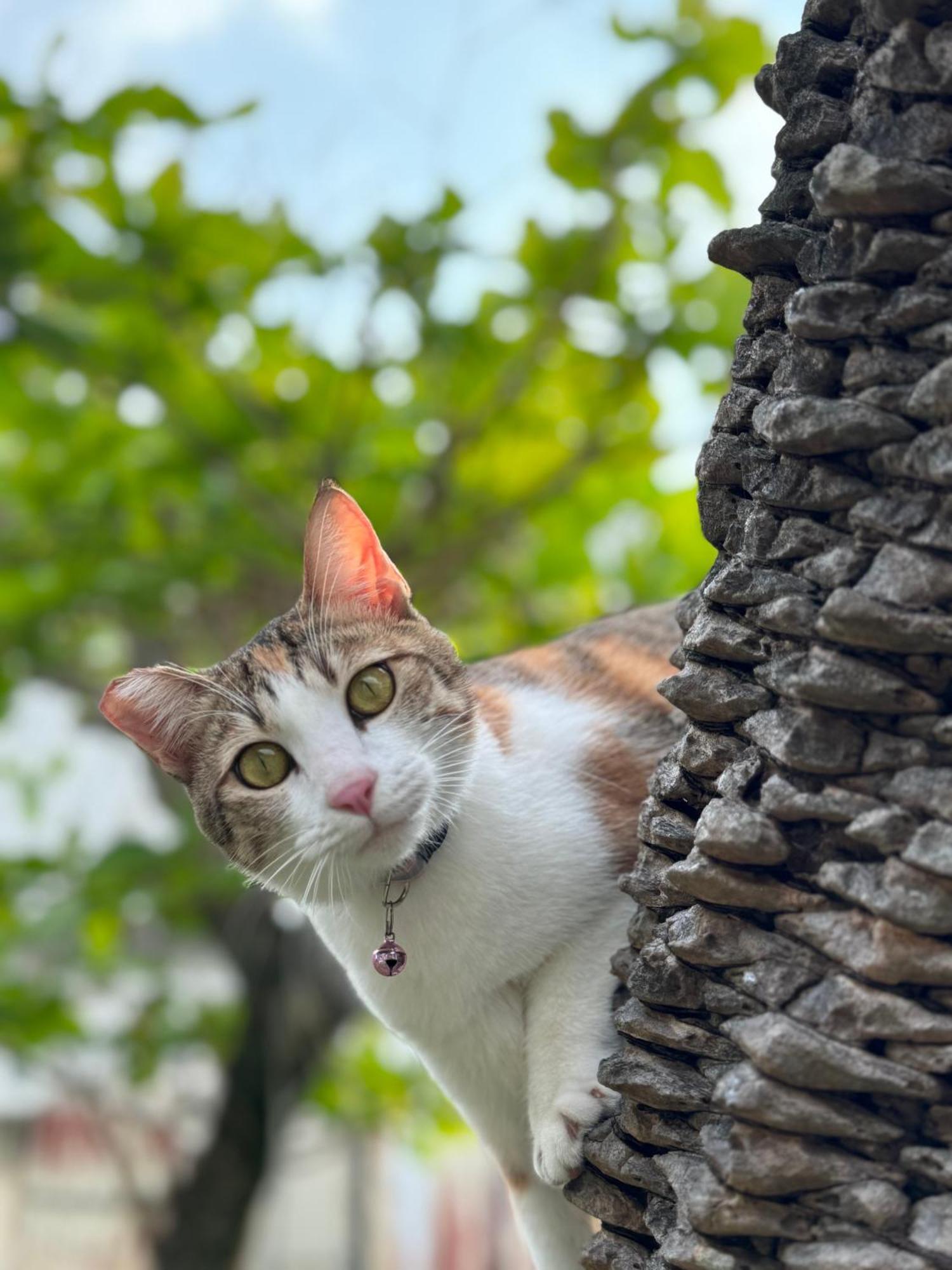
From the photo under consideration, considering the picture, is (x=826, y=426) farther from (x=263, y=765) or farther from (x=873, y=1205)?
(x=263, y=765)

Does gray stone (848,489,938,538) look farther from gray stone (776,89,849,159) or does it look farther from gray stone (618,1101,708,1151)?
gray stone (618,1101,708,1151)

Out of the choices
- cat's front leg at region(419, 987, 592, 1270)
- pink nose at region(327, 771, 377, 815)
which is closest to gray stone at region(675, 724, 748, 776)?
pink nose at region(327, 771, 377, 815)

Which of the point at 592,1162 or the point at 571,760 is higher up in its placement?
the point at 571,760

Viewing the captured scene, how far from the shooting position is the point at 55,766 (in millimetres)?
4793

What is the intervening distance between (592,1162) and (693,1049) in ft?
0.77

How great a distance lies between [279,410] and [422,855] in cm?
186

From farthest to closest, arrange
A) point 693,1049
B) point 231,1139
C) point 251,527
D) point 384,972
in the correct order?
point 231,1139 < point 251,527 < point 384,972 < point 693,1049

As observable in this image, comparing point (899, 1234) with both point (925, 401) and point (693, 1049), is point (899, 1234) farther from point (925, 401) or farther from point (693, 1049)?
point (925, 401)

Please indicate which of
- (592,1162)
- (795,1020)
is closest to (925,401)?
(795,1020)

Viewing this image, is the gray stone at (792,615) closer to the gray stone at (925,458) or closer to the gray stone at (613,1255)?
the gray stone at (925,458)

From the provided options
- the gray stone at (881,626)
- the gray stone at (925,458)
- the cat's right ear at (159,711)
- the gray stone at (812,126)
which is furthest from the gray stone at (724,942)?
the cat's right ear at (159,711)

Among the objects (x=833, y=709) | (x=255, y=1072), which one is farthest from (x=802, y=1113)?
(x=255, y=1072)

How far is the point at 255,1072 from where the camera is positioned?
4.72m

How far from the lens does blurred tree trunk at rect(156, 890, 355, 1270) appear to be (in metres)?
4.59
